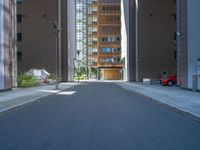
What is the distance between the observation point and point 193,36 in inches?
1248

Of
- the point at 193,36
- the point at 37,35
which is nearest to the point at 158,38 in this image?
the point at 37,35

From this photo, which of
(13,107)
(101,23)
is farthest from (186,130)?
(101,23)

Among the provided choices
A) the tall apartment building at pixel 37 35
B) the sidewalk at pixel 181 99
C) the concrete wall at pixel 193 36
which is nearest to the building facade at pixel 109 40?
the tall apartment building at pixel 37 35

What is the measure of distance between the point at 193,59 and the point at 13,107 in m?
17.9

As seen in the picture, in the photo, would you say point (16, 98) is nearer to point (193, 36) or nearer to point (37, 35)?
point (193, 36)

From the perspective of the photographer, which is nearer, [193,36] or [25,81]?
[193,36]

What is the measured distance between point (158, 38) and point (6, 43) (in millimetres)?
42199

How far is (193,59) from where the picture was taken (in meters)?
31.5

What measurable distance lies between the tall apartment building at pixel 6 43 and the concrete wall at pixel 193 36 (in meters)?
15.0

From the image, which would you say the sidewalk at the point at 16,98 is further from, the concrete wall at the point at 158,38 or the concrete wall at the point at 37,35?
the concrete wall at the point at 158,38

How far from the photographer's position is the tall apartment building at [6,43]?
3209 centimetres

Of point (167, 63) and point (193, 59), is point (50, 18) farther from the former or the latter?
point (193, 59)

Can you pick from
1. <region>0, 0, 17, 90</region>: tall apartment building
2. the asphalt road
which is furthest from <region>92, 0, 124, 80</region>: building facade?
the asphalt road

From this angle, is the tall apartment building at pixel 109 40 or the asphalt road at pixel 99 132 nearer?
the asphalt road at pixel 99 132
